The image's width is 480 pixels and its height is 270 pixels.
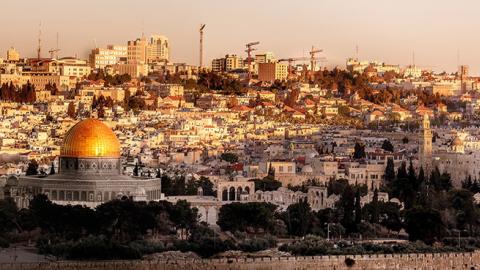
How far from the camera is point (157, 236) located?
52.6 meters

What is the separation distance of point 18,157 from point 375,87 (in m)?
66.1

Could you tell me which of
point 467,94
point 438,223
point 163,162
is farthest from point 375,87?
point 438,223

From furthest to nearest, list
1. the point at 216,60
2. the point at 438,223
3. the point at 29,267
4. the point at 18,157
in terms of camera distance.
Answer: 1. the point at 216,60
2. the point at 18,157
3. the point at 438,223
4. the point at 29,267

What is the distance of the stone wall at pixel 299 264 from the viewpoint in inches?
1817

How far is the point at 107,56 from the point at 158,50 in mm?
9388

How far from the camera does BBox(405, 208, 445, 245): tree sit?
177 feet

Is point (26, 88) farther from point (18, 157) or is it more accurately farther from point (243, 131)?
point (18, 157)

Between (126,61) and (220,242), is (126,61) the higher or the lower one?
the higher one

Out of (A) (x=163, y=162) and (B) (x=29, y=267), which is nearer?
(B) (x=29, y=267)

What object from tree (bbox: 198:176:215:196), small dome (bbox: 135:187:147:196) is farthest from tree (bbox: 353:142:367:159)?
small dome (bbox: 135:187:147:196)

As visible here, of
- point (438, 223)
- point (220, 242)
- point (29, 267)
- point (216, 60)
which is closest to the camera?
point (29, 267)

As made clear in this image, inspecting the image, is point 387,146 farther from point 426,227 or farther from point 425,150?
point 426,227

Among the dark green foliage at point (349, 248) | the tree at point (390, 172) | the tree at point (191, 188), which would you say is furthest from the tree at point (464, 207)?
the tree at point (191, 188)

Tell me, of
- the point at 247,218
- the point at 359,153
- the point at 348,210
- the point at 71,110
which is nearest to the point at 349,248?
the point at 247,218
